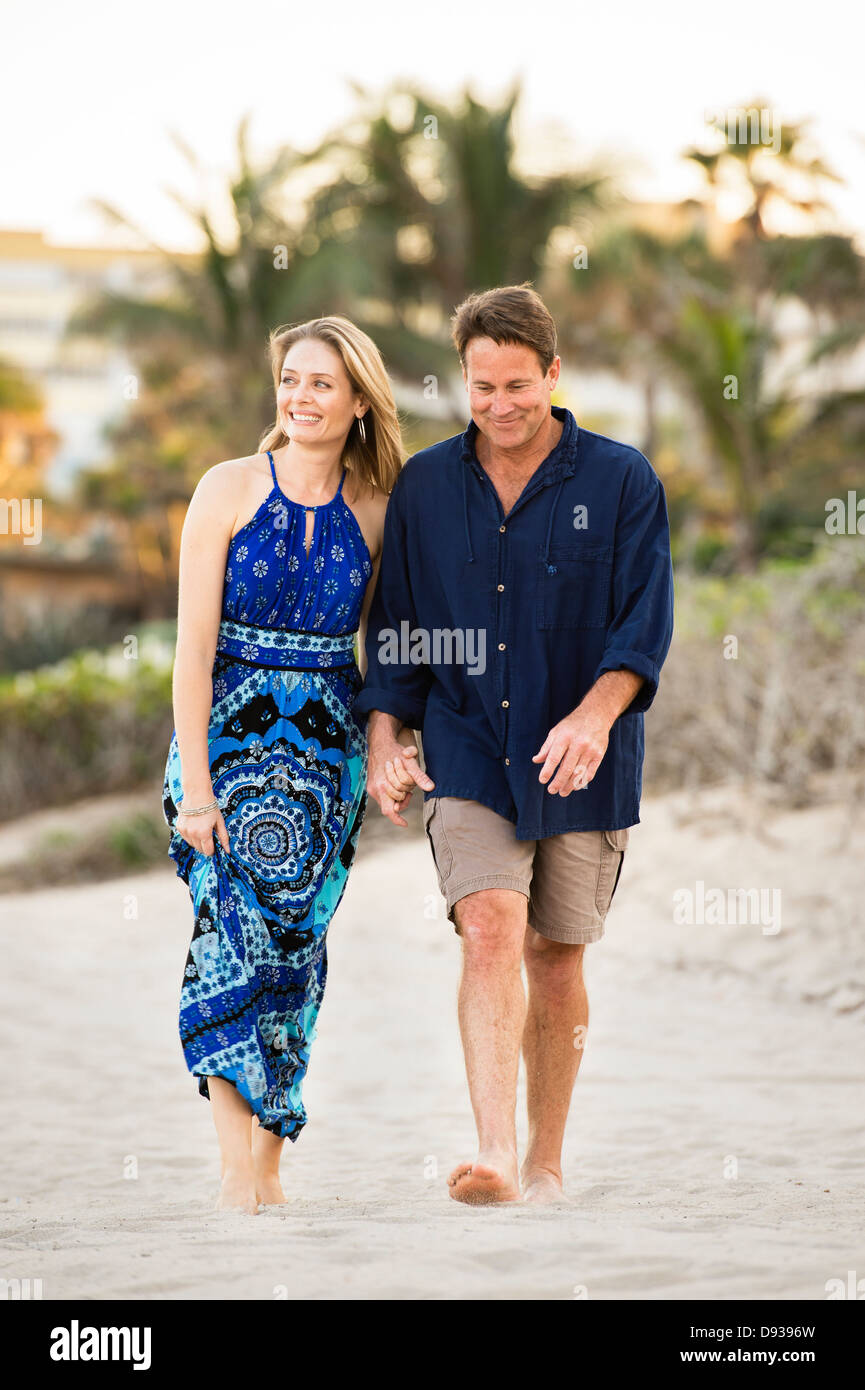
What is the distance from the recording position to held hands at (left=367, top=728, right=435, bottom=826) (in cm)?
361

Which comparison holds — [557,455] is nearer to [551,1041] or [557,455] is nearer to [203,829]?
[203,829]

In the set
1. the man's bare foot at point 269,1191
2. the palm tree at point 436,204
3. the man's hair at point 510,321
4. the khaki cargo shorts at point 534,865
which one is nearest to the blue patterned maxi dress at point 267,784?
the man's bare foot at point 269,1191

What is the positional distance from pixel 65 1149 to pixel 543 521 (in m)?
2.78

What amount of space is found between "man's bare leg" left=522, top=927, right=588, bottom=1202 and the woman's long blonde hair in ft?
4.29

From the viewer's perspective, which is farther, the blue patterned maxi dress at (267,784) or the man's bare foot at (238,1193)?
the blue patterned maxi dress at (267,784)

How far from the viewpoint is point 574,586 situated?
11.9ft

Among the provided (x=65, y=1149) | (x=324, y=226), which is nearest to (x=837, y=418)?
(x=324, y=226)

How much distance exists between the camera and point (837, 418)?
20.4 m

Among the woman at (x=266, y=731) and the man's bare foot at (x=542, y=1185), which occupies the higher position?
the woman at (x=266, y=731)

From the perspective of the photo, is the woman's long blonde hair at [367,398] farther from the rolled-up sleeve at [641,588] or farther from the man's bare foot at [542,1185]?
the man's bare foot at [542,1185]

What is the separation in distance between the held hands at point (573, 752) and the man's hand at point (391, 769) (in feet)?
1.27

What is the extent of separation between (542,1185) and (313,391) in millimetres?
2103

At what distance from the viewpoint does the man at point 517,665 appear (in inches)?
139

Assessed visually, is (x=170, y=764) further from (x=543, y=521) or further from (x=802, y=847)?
(x=802, y=847)
